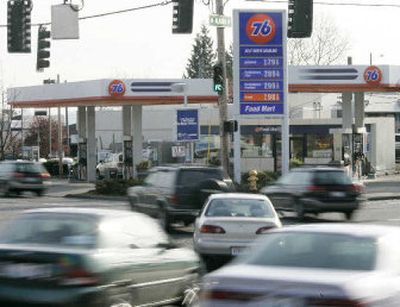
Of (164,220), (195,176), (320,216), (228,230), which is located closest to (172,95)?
(320,216)

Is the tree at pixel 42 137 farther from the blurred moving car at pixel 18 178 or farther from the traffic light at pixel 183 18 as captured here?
the traffic light at pixel 183 18

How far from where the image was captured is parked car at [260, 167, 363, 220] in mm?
25406

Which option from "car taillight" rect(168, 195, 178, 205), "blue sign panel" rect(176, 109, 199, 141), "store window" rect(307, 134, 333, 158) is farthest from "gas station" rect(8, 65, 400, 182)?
"car taillight" rect(168, 195, 178, 205)

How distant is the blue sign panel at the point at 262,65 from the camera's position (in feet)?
122

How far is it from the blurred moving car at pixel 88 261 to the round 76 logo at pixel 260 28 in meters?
26.8

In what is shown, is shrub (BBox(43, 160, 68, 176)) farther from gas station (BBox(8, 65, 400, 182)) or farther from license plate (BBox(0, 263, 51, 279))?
license plate (BBox(0, 263, 51, 279))

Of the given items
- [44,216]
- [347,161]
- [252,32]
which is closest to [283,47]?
[252,32]

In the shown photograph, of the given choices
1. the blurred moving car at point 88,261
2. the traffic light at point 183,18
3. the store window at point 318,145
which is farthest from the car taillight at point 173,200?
the store window at point 318,145

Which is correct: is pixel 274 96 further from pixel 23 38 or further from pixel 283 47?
pixel 23 38

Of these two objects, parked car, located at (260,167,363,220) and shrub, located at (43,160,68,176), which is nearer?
parked car, located at (260,167,363,220)

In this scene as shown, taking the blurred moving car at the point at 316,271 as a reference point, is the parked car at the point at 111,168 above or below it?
below

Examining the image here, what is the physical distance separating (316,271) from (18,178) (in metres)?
33.3

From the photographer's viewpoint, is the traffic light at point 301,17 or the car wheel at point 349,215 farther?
the car wheel at point 349,215

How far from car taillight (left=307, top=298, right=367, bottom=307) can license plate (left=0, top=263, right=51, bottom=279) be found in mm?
3100
